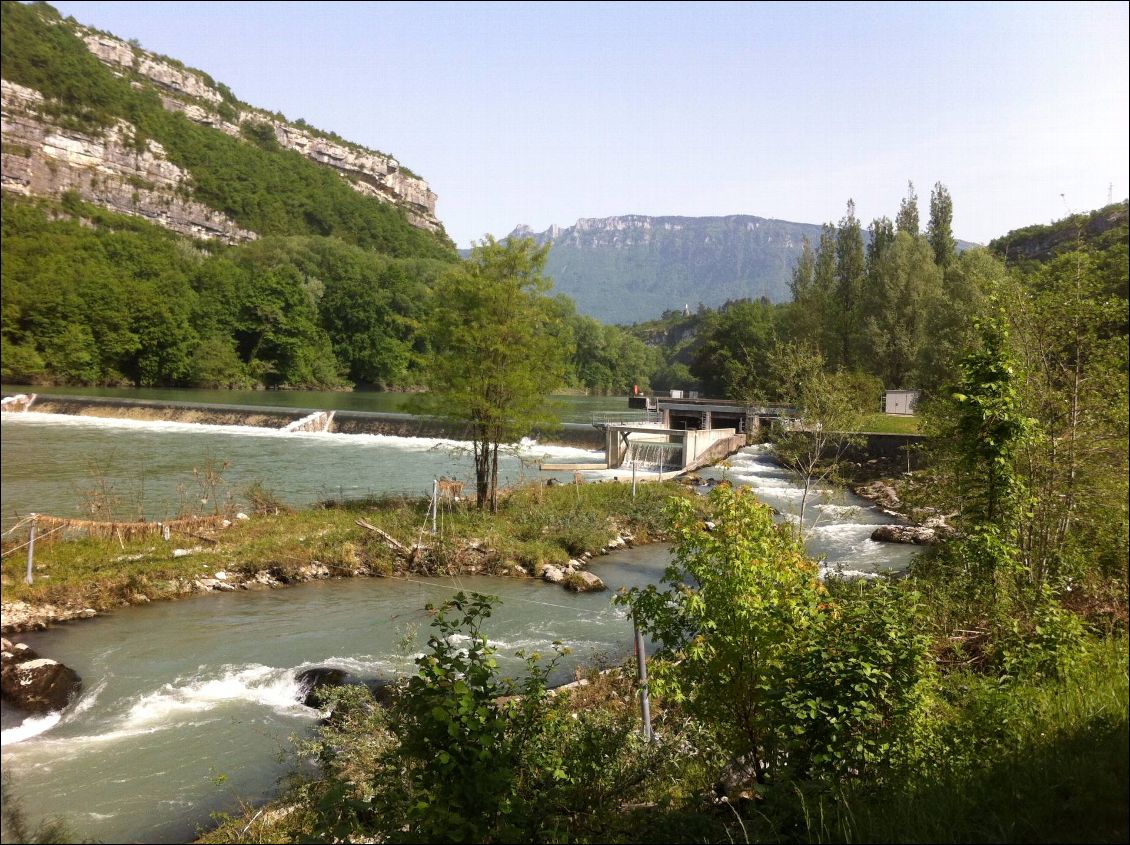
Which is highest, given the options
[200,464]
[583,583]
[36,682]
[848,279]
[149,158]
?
[848,279]

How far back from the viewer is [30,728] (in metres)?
7.86

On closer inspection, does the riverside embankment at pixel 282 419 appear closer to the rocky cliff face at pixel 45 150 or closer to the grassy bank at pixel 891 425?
the grassy bank at pixel 891 425

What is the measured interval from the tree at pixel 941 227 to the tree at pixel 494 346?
40.6 meters

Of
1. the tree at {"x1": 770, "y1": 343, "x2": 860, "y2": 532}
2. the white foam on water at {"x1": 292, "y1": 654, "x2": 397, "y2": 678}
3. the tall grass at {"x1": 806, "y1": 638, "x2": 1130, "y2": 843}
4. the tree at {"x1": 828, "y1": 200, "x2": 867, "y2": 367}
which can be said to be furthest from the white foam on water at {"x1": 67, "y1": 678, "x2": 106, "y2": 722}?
the tree at {"x1": 828, "y1": 200, "x2": 867, "y2": 367}

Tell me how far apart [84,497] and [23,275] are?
53.0 feet

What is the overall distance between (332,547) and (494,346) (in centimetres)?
631

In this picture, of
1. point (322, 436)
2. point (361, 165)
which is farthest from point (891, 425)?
point (361, 165)

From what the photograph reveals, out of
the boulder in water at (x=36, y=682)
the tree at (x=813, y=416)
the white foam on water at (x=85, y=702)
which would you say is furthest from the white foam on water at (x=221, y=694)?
the tree at (x=813, y=416)

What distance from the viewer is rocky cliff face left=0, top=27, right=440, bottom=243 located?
3.93 meters

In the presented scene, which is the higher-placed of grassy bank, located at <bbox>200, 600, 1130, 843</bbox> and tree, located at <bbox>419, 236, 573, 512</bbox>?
tree, located at <bbox>419, 236, 573, 512</bbox>

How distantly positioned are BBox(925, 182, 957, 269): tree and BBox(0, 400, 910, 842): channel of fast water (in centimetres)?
3433

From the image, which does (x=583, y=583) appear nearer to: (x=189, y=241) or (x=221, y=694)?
(x=221, y=694)

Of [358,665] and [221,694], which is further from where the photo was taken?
[358,665]

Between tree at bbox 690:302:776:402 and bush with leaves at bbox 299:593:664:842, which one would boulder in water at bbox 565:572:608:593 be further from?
tree at bbox 690:302:776:402
